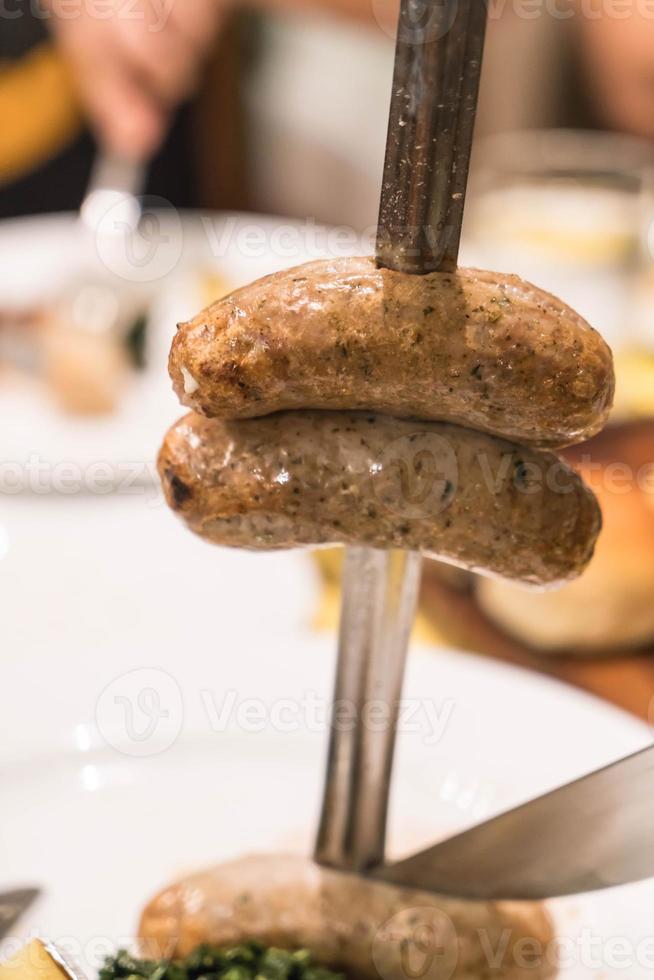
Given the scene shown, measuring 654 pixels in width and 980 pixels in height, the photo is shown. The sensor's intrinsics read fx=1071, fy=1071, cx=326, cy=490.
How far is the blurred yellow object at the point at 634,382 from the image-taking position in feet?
7.29

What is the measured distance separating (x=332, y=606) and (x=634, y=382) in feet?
3.39

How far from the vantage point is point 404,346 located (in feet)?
2.61

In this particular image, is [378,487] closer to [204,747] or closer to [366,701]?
[366,701]

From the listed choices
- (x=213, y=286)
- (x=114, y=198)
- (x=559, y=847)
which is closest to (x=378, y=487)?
(x=559, y=847)

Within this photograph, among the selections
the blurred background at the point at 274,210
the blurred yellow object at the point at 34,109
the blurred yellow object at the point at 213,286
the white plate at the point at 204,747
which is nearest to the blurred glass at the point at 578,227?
the blurred background at the point at 274,210

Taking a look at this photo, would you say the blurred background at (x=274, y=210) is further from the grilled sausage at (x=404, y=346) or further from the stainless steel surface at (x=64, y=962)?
the grilled sausage at (x=404, y=346)

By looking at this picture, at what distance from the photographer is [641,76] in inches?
135

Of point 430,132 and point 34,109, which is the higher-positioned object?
point 34,109

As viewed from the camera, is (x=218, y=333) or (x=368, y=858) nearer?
(x=218, y=333)

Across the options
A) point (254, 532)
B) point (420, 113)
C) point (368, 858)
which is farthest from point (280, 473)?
point (368, 858)

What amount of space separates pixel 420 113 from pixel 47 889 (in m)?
0.84

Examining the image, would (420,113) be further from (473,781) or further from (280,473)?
(473,781)

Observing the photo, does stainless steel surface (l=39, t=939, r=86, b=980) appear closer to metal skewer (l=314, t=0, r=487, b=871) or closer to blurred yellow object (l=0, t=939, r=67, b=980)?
blurred yellow object (l=0, t=939, r=67, b=980)

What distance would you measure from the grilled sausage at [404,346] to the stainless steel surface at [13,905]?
58 cm
